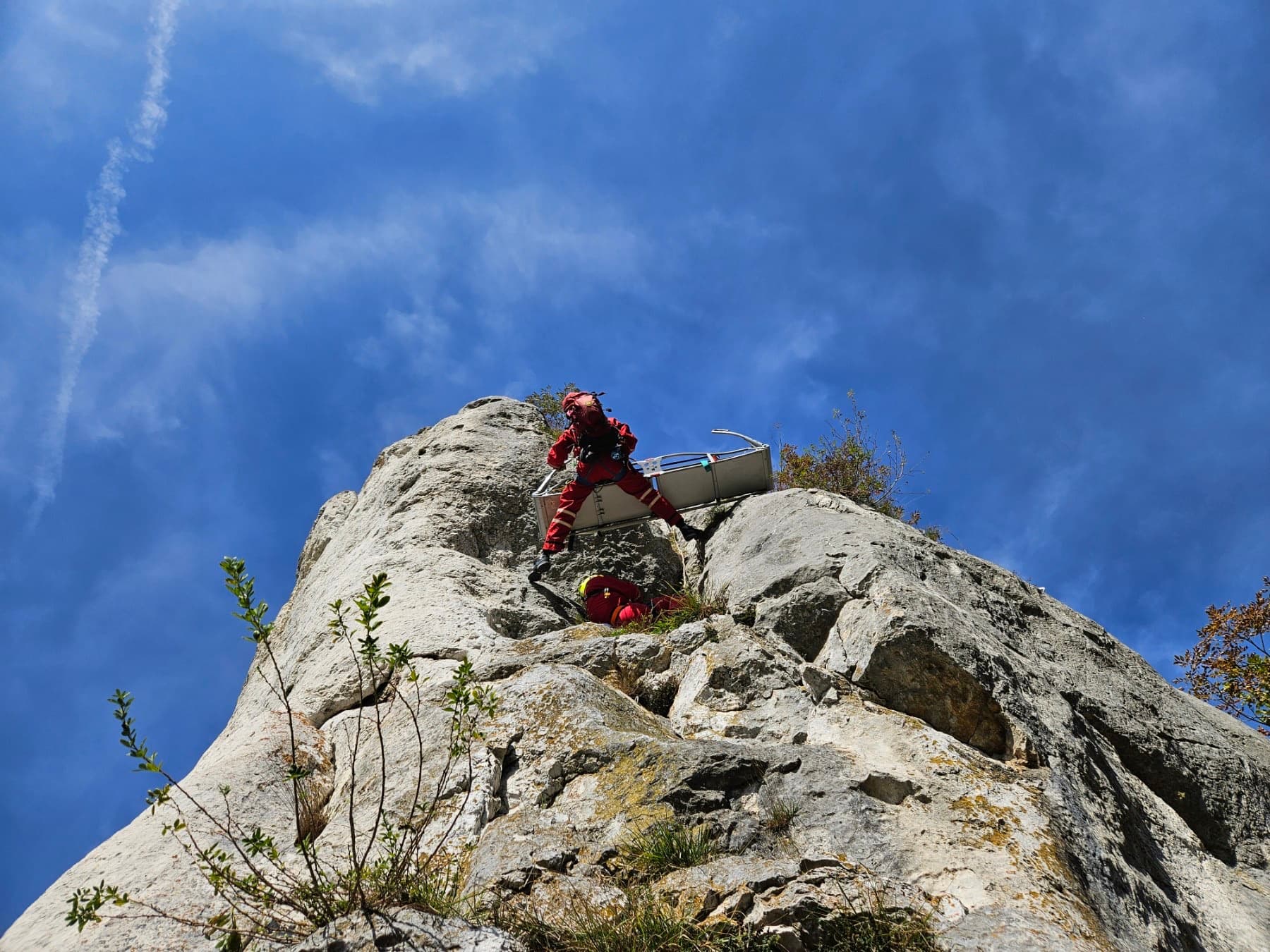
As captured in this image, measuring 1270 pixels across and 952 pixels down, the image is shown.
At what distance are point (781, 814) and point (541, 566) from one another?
5.80m

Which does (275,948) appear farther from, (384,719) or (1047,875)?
(1047,875)

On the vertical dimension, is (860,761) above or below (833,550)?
below

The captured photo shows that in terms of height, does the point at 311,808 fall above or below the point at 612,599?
below

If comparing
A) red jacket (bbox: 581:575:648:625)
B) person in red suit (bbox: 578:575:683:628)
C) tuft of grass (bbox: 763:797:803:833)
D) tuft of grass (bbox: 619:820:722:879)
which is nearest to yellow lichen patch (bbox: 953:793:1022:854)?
tuft of grass (bbox: 763:797:803:833)

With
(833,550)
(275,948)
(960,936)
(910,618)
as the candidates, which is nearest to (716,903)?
(960,936)

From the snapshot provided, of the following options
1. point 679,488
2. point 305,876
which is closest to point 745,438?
point 679,488

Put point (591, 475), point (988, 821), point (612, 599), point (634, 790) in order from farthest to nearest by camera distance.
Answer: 1. point (591, 475)
2. point (612, 599)
3. point (634, 790)
4. point (988, 821)

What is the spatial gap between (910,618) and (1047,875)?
7.38 feet

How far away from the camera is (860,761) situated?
5.09m

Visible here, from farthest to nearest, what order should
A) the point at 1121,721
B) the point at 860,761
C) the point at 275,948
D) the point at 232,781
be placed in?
the point at 1121,721 < the point at 232,781 < the point at 860,761 < the point at 275,948

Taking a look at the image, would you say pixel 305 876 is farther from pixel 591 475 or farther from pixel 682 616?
pixel 591 475

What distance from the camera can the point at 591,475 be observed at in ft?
34.4

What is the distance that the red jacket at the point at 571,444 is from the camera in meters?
10.7

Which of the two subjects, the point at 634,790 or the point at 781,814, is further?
the point at 634,790
